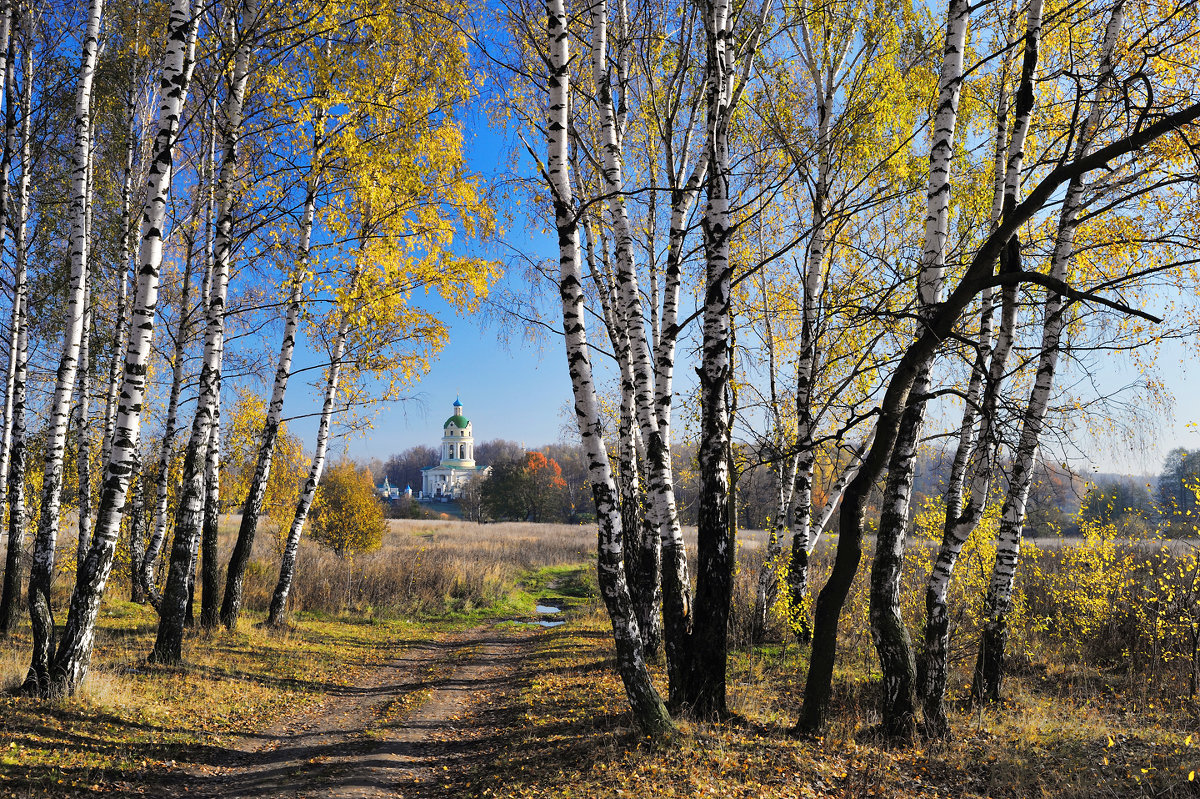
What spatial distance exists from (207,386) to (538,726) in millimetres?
5778

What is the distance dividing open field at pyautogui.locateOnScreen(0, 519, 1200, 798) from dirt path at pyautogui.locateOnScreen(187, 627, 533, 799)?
1.0 inches

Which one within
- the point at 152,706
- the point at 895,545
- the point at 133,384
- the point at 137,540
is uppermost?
the point at 133,384

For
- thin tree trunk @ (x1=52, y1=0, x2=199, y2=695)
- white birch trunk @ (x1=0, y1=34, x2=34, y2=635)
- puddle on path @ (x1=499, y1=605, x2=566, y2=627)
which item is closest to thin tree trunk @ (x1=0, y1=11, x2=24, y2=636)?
white birch trunk @ (x1=0, y1=34, x2=34, y2=635)

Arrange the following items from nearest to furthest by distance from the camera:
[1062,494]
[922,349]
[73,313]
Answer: [922,349] → [1062,494] → [73,313]

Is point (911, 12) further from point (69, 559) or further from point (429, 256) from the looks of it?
point (69, 559)

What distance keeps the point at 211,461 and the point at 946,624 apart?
10120mm

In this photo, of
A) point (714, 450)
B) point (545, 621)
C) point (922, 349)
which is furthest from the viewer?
point (545, 621)

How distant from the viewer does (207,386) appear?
7.85 meters

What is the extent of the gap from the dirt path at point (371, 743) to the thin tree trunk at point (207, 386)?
7.18 ft

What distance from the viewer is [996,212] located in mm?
6867

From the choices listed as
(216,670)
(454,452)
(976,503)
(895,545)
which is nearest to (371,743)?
(216,670)

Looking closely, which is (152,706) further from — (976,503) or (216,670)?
(976,503)

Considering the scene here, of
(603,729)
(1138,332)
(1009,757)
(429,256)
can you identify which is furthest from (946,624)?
(429,256)

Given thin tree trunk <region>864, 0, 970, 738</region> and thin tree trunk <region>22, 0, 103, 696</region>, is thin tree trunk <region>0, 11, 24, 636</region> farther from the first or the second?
thin tree trunk <region>864, 0, 970, 738</region>
